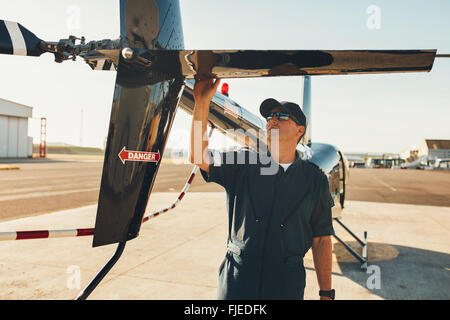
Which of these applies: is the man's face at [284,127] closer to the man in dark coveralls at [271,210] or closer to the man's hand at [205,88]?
the man in dark coveralls at [271,210]

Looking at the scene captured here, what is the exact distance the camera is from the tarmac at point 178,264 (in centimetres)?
429

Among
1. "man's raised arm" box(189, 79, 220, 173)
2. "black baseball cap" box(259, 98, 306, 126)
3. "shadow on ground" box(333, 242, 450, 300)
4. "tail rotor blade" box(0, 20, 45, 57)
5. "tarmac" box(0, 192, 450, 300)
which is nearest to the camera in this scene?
"tail rotor blade" box(0, 20, 45, 57)

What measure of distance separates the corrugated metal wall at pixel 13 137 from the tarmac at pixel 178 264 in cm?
4512

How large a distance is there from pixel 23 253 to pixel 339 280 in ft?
17.1

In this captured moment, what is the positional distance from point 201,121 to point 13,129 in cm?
5368

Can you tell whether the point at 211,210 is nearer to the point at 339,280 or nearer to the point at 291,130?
the point at 339,280

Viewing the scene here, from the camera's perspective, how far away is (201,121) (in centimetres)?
218

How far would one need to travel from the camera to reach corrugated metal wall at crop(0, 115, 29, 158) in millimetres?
45594

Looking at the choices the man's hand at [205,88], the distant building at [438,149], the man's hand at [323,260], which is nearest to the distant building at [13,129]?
the man's hand at [205,88]

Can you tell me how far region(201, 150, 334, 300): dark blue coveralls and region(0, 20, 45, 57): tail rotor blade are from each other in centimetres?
132

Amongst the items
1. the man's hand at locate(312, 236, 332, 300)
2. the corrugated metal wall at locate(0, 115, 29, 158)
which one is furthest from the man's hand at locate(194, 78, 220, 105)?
the corrugated metal wall at locate(0, 115, 29, 158)

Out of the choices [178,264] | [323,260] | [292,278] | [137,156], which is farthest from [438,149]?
[137,156]

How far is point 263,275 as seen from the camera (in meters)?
2.15

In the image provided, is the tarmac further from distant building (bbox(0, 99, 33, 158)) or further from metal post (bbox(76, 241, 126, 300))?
distant building (bbox(0, 99, 33, 158))
